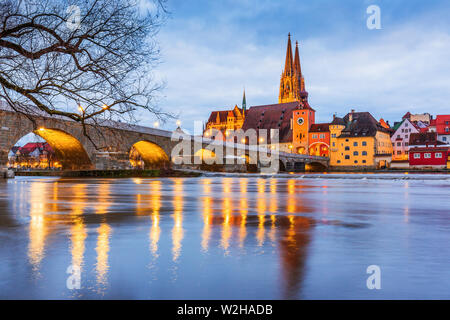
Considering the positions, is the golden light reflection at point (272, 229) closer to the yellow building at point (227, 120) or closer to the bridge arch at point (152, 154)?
the bridge arch at point (152, 154)

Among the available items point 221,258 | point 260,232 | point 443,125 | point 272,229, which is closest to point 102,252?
point 221,258

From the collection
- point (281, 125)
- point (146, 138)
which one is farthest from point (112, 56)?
point (281, 125)

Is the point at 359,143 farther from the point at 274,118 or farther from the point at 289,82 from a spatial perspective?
the point at 289,82

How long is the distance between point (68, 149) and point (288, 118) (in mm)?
80793

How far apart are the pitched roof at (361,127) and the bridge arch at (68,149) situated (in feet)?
220

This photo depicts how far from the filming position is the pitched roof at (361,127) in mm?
92562

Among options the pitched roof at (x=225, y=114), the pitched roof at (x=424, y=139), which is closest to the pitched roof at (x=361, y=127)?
the pitched roof at (x=424, y=139)

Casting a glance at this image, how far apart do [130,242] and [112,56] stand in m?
5.56

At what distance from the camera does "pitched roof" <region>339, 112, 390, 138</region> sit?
92.6 metres

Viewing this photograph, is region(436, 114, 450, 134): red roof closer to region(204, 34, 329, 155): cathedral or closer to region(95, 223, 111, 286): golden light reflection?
region(204, 34, 329, 155): cathedral

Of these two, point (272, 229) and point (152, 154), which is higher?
point (152, 154)

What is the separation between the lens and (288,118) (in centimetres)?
11675

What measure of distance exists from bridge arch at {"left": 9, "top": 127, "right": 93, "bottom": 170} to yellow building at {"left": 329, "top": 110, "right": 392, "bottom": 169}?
65.8 meters
